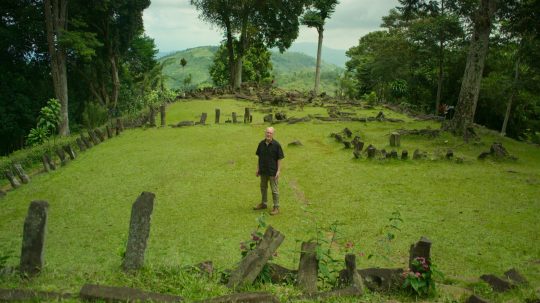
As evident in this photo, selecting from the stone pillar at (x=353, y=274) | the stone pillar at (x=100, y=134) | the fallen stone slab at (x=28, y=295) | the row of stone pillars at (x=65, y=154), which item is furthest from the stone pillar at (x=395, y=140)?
the fallen stone slab at (x=28, y=295)

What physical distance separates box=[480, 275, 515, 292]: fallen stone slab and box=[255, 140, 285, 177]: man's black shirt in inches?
224

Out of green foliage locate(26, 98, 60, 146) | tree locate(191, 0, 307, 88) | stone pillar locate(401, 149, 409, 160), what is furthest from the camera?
tree locate(191, 0, 307, 88)

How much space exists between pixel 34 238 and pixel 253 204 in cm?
673

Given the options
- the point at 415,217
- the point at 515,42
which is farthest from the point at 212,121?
the point at 515,42

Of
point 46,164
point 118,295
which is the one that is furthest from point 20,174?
point 118,295

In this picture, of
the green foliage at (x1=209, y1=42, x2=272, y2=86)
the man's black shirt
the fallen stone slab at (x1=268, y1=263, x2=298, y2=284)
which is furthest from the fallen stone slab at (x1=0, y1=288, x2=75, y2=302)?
the green foliage at (x1=209, y1=42, x2=272, y2=86)

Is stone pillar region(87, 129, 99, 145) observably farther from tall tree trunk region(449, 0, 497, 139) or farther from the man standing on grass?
tall tree trunk region(449, 0, 497, 139)

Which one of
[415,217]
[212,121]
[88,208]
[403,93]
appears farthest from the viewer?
[403,93]

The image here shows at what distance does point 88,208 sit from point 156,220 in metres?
2.54

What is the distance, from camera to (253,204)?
475 inches

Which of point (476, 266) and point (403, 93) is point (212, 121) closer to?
point (476, 266)

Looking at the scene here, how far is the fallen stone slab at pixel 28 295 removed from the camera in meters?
5.04

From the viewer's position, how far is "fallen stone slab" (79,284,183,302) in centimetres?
506

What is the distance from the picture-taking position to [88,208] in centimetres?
1232
